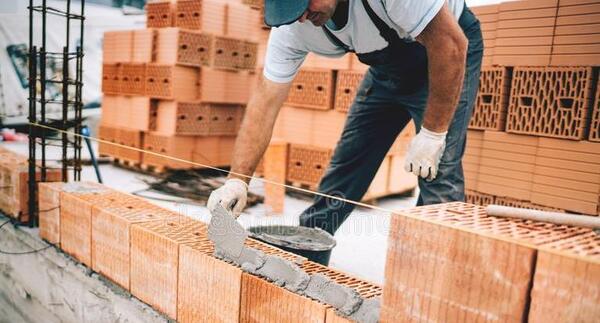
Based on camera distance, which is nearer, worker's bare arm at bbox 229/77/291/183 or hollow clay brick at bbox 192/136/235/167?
worker's bare arm at bbox 229/77/291/183

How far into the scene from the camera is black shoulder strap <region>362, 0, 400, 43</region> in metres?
2.09

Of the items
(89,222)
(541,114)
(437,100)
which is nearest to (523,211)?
(437,100)

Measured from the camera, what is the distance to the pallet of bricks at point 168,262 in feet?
6.30

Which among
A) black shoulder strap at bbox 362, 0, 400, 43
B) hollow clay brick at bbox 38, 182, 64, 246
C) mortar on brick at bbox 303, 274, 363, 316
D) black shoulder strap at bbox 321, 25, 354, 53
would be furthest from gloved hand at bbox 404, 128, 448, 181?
hollow clay brick at bbox 38, 182, 64, 246

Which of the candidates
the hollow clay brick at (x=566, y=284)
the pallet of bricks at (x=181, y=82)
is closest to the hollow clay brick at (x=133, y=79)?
the pallet of bricks at (x=181, y=82)

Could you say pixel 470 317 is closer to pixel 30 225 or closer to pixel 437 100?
pixel 437 100

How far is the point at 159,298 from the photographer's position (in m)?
2.44

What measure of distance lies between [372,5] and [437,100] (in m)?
0.50

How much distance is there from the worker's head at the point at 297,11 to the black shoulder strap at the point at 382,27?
141 millimetres

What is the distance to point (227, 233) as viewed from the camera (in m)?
2.13

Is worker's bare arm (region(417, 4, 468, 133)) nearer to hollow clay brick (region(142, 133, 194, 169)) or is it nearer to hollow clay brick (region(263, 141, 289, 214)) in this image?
hollow clay brick (region(263, 141, 289, 214))

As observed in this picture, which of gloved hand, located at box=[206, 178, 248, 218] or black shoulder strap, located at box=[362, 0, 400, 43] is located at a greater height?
black shoulder strap, located at box=[362, 0, 400, 43]

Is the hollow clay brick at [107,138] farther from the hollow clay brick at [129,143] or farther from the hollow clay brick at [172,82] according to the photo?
the hollow clay brick at [172,82]

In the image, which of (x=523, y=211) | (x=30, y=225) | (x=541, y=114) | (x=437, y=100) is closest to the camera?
(x=523, y=211)
